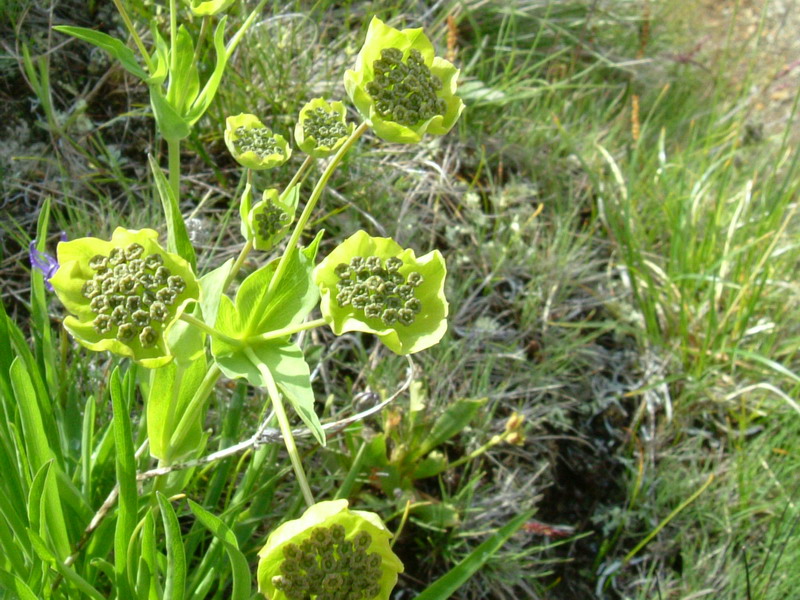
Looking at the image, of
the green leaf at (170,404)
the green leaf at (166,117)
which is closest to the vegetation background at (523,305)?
the green leaf at (170,404)

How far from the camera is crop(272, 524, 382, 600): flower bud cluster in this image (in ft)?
3.93

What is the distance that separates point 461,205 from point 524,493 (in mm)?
1081

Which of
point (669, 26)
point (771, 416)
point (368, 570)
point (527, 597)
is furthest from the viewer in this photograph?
point (669, 26)

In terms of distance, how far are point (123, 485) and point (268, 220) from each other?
537 mm

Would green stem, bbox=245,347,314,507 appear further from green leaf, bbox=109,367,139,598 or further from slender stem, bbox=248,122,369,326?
green leaf, bbox=109,367,139,598

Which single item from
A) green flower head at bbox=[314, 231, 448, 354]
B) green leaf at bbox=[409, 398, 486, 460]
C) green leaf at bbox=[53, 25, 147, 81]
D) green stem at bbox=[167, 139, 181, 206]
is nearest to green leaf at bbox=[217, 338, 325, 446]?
green flower head at bbox=[314, 231, 448, 354]

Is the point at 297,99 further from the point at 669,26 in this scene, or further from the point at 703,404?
the point at 669,26

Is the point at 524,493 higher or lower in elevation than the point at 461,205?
lower

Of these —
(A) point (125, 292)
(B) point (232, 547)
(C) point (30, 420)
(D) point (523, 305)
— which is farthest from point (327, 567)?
(D) point (523, 305)

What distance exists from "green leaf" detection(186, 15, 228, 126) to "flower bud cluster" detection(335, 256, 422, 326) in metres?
0.52

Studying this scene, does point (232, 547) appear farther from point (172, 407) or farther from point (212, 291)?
point (212, 291)

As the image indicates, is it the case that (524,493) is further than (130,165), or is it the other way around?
(130,165)

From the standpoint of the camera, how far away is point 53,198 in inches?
94.0

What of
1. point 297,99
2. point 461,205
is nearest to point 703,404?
point 461,205
